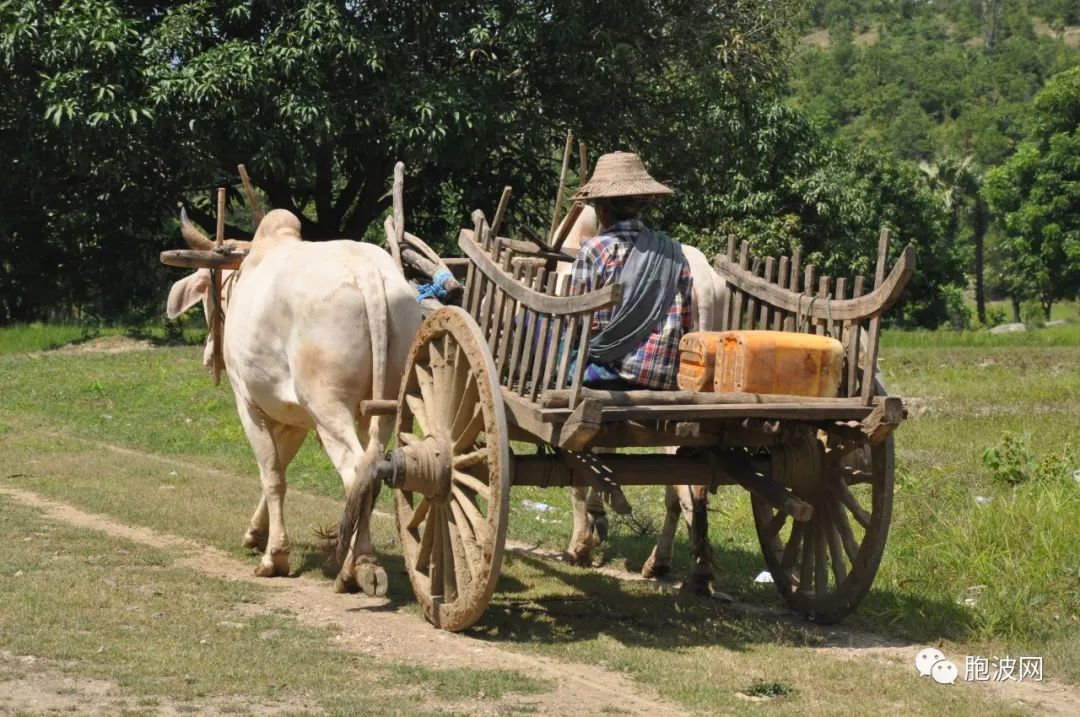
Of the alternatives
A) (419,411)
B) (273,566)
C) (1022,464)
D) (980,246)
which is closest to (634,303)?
(419,411)

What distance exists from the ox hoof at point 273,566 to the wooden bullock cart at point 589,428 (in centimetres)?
121

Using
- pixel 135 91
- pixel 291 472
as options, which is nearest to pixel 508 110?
pixel 135 91

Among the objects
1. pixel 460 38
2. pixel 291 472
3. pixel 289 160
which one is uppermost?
pixel 460 38

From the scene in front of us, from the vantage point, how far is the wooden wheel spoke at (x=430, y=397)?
6629mm

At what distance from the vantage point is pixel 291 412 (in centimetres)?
796

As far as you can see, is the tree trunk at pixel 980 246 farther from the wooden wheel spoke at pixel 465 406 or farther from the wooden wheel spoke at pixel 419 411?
the wooden wheel spoke at pixel 465 406

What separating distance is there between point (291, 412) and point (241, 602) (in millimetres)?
1307

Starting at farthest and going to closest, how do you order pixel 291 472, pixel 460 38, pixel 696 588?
pixel 460 38
pixel 291 472
pixel 696 588

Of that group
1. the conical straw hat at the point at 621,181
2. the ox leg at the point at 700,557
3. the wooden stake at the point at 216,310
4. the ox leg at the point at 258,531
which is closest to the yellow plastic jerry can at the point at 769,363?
the conical straw hat at the point at 621,181

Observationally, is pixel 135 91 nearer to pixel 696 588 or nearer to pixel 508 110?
pixel 508 110

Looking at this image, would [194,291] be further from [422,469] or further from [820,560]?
[820,560]

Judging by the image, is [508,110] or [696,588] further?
[508,110]

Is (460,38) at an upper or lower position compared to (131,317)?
upper

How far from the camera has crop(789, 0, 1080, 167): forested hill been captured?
74.6m
